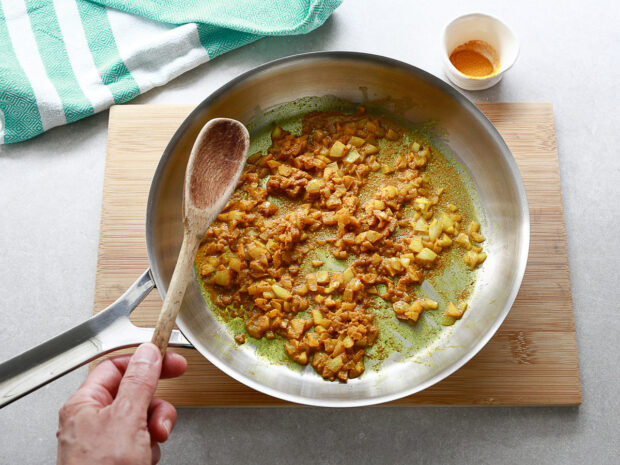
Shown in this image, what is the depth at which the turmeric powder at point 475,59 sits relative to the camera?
8.15ft

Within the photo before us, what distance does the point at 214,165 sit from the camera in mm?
2051

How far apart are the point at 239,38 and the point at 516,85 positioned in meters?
1.42

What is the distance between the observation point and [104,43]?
8.61 feet

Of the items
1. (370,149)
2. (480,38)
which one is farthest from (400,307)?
(480,38)

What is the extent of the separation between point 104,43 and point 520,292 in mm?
A: 2376

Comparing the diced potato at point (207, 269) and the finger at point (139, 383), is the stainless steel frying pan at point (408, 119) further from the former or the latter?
the finger at point (139, 383)

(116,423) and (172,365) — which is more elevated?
(116,423)

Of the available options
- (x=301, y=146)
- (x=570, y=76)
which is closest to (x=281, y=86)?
(x=301, y=146)

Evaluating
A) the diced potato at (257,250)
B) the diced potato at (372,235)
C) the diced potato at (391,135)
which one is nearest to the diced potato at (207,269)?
the diced potato at (257,250)

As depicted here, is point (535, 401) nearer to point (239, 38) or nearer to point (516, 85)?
point (516, 85)

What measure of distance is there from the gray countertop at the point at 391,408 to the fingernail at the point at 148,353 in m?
0.71

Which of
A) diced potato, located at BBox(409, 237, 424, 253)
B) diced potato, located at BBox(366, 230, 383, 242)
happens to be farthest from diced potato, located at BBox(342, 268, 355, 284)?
diced potato, located at BBox(409, 237, 424, 253)

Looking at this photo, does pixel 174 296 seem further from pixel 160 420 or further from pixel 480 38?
pixel 480 38

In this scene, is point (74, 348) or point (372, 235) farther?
point (372, 235)
